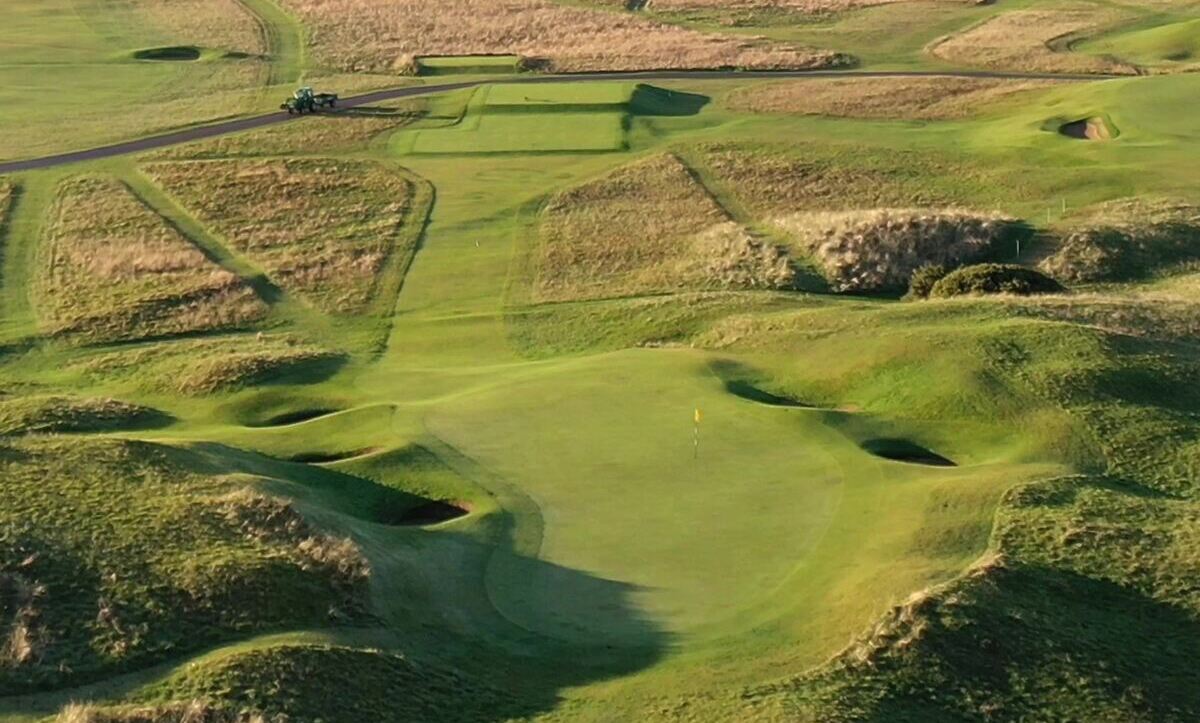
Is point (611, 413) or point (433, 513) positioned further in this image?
point (611, 413)

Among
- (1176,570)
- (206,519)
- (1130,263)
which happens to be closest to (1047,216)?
(1130,263)

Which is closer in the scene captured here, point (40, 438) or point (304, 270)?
point (40, 438)

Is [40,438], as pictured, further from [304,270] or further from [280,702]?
[304,270]

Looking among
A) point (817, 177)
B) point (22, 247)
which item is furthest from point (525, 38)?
point (22, 247)

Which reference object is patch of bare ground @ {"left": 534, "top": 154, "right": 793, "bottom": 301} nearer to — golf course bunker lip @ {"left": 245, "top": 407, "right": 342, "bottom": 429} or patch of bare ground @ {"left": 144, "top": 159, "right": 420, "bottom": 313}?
patch of bare ground @ {"left": 144, "top": 159, "right": 420, "bottom": 313}

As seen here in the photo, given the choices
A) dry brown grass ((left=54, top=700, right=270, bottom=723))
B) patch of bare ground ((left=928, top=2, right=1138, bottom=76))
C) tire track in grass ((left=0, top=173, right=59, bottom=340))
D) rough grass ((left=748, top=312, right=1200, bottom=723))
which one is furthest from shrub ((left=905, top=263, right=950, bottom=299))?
patch of bare ground ((left=928, top=2, right=1138, bottom=76))

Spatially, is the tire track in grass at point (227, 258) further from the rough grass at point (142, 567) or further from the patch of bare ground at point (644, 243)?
the rough grass at point (142, 567)

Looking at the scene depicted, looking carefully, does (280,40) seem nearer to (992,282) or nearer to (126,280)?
(126,280)
